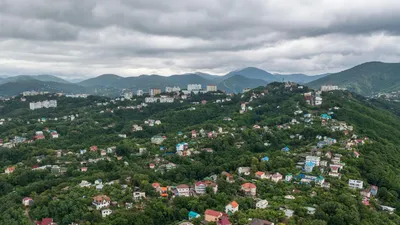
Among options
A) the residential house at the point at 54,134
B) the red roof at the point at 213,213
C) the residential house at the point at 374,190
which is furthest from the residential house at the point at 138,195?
the residential house at the point at 54,134

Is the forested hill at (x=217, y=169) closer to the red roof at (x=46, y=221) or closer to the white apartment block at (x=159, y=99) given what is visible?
the red roof at (x=46, y=221)

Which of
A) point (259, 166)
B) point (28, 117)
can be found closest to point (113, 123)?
point (28, 117)

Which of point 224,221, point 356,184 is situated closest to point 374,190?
point 356,184

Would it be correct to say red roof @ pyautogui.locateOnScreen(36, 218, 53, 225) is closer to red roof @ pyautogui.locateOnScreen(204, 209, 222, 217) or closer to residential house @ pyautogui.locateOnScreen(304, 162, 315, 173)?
red roof @ pyautogui.locateOnScreen(204, 209, 222, 217)

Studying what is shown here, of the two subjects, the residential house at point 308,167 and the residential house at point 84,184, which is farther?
the residential house at point 308,167

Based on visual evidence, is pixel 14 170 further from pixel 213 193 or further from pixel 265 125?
pixel 265 125
